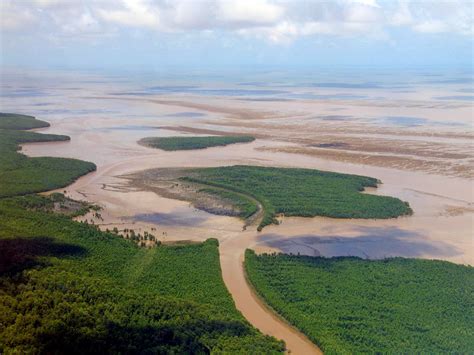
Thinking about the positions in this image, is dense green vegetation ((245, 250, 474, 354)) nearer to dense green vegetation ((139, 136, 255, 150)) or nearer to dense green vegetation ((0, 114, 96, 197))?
dense green vegetation ((0, 114, 96, 197))

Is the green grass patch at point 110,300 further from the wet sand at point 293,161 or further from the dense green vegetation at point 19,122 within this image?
the dense green vegetation at point 19,122

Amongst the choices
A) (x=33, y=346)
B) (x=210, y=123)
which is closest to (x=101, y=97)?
(x=210, y=123)

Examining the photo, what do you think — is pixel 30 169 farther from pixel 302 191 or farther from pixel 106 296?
pixel 106 296

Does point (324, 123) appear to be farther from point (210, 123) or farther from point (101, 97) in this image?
point (101, 97)

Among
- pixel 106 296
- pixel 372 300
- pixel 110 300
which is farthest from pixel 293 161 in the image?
Result: pixel 110 300

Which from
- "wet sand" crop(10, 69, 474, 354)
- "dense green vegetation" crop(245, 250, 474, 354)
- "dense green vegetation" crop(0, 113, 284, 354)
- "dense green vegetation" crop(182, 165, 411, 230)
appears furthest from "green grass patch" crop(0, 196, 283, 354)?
"dense green vegetation" crop(182, 165, 411, 230)

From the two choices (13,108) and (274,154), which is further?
(13,108)
